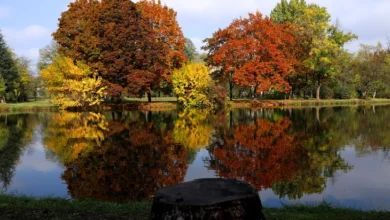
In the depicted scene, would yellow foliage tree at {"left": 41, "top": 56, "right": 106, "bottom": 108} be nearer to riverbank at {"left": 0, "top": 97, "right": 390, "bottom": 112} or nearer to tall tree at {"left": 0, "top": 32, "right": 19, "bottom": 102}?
riverbank at {"left": 0, "top": 97, "right": 390, "bottom": 112}

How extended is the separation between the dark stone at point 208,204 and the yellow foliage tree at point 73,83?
3688 centimetres

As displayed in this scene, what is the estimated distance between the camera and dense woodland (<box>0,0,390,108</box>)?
1587 inches

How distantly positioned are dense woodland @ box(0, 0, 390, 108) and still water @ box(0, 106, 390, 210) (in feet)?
60.5

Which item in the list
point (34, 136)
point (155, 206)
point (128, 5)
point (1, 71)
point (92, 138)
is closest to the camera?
point (155, 206)

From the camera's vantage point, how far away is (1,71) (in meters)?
51.9

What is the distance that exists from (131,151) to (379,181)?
1036cm

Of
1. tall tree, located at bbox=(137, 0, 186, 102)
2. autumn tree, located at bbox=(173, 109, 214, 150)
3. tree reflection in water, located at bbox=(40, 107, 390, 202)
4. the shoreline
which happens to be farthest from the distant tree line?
autumn tree, located at bbox=(173, 109, 214, 150)

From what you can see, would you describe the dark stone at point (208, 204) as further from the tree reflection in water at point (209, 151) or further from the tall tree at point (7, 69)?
the tall tree at point (7, 69)

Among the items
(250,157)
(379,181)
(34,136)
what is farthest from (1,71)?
(379,181)

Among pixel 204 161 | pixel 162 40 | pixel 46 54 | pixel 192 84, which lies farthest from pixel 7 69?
pixel 204 161

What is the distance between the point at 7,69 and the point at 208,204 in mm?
57759

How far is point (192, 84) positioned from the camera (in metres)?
42.2

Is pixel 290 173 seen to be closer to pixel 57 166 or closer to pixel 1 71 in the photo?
pixel 57 166

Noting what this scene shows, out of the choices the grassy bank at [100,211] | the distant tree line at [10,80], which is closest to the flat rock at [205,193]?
the grassy bank at [100,211]
